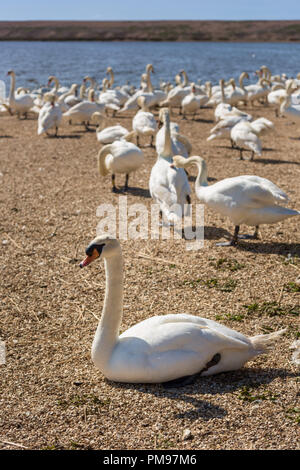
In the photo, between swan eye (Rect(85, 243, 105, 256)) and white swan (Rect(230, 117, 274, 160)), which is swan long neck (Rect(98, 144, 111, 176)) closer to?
white swan (Rect(230, 117, 274, 160))

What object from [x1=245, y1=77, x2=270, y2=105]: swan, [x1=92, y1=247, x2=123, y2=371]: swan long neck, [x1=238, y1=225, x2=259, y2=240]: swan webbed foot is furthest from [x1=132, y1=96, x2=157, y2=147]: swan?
[x1=245, y1=77, x2=270, y2=105]: swan

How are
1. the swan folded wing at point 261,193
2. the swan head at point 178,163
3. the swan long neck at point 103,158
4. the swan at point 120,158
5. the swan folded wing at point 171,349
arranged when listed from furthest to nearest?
the swan long neck at point 103,158 → the swan at point 120,158 → the swan head at point 178,163 → the swan folded wing at point 261,193 → the swan folded wing at point 171,349

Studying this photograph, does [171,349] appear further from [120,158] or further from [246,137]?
[246,137]

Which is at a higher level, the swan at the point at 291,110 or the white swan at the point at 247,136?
the swan at the point at 291,110

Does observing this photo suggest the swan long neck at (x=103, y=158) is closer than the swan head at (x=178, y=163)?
No

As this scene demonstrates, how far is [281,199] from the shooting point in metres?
6.50

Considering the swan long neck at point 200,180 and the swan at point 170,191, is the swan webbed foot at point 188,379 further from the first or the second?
the swan long neck at point 200,180

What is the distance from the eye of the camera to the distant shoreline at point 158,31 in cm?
9144

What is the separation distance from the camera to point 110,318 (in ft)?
13.3

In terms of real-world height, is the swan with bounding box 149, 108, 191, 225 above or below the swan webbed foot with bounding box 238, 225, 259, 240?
above

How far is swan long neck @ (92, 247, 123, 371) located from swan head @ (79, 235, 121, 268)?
0.16 feet
